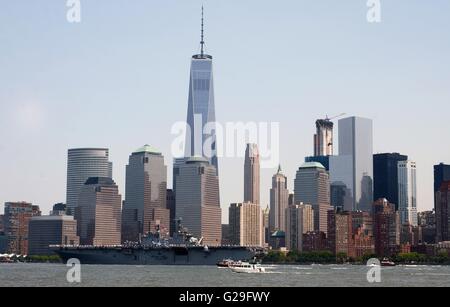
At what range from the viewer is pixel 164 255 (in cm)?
18838

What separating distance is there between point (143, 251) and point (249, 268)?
6703cm

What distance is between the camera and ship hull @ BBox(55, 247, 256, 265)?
184250 mm

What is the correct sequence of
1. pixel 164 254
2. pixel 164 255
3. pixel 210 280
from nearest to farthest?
1. pixel 210 280
2. pixel 164 255
3. pixel 164 254

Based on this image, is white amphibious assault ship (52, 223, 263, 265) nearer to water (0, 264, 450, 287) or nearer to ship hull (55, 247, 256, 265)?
ship hull (55, 247, 256, 265)

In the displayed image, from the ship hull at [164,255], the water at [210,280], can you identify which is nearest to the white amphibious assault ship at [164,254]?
the ship hull at [164,255]

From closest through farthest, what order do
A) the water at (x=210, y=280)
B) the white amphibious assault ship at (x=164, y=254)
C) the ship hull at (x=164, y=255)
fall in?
the water at (x=210, y=280) → the ship hull at (x=164, y=255) → the white amphibious assault ship at (x=164, y=254)

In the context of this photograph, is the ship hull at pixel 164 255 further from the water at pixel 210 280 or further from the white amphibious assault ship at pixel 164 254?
the water at pixel 210 280

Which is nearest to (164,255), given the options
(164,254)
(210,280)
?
(164,254)

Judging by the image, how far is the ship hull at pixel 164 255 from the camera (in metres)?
184

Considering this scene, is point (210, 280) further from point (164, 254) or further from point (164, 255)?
point (164, 254)

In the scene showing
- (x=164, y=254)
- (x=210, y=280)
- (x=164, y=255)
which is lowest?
(x=210, y=280)

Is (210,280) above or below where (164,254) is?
below
